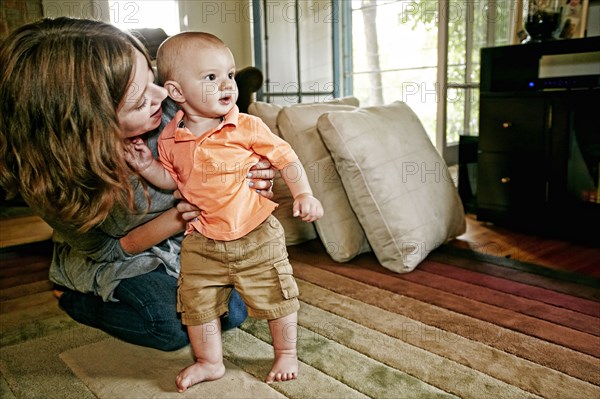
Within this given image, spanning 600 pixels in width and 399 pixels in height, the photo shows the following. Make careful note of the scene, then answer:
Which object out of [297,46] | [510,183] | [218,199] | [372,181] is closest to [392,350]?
[218,199]

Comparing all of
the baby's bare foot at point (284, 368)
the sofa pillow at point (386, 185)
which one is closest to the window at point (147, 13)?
the sofa pillow at point (386, 185)

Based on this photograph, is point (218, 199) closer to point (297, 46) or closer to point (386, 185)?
point (386, 185)

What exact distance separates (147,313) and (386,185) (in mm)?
932

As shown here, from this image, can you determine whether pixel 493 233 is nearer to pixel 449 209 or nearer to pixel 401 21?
pixel 449 209

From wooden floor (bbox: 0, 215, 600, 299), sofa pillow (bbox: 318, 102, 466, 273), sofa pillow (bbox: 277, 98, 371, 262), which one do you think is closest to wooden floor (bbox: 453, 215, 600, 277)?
wooden floor (bbox: 0, 215, 600, 299)

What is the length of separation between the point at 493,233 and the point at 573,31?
3.30ft

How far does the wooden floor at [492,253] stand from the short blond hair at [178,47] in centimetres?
115

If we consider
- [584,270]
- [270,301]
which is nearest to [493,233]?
[584,270]

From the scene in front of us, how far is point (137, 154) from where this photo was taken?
120 centimetres

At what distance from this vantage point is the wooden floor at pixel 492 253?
2014 mm

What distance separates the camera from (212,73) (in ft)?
3.66

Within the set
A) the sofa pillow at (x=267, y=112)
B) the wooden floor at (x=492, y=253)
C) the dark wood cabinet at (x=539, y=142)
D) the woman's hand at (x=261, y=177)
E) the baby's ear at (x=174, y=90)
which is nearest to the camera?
the baby's ear at (x=174, y=90)

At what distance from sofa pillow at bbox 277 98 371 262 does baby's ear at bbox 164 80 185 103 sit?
92 cm

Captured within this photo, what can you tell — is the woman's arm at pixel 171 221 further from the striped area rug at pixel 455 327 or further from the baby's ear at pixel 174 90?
the striped area rug at pixel 455 327
